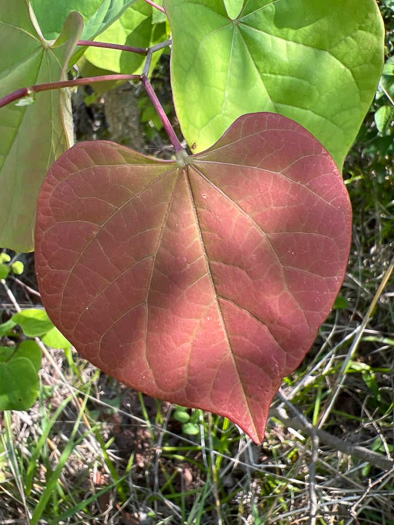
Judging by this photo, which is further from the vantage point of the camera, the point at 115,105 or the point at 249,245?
the point at 115,105

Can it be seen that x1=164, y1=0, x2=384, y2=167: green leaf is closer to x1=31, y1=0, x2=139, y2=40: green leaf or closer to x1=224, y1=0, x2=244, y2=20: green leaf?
x1=224, y1=0, x2=244, y2=20: green leaf

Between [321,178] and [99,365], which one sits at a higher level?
[321,178]

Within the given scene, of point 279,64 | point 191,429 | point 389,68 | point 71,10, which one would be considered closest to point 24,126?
point 71,10

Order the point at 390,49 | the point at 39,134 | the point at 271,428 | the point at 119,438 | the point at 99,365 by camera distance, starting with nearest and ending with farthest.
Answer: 1. the point at 99,365
2. the point at 39,134
3. the point at 390,49
4. the point at 271,428
5. the point at 119,438

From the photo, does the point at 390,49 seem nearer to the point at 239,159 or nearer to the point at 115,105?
the point at 239,159

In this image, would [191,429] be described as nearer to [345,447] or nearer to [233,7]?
[345,447]

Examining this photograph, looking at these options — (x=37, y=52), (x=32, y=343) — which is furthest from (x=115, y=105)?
(x=37, y=52)

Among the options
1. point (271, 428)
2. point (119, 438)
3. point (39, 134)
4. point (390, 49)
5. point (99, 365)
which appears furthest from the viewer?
point (119, 438)

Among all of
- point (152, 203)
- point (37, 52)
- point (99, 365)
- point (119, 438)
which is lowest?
point (119, 438)
